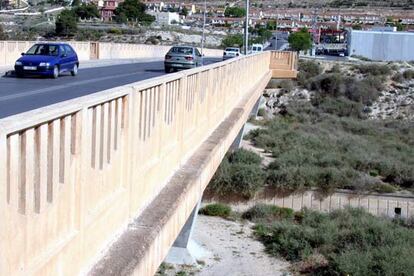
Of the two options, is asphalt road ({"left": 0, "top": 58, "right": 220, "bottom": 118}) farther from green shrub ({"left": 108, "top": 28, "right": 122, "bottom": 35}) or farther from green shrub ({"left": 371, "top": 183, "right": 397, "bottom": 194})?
green shrub ({"left": 108, "top": 28, "right": 122, "bottom": 35})

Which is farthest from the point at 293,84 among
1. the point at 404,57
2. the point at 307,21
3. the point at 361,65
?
the point at 307,21

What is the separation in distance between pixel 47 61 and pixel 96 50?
19.4 m

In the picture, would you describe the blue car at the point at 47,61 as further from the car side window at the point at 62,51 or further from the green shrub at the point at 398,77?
the green shrub at the point at 398,77

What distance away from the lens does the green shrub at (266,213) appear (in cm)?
2927

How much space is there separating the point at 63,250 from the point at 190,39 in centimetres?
10416

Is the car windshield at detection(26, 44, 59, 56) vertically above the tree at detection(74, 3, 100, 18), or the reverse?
the tree at detection(74, 3, 100, 18)

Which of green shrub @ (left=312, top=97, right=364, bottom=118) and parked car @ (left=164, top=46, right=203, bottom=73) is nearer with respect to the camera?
parked car @ (left=164, top=46, right=203, bottom=73)

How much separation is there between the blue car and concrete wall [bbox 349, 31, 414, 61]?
69.6m

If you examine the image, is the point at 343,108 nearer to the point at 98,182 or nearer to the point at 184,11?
the point at 98,182

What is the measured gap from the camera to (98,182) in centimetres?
492

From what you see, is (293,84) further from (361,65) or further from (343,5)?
(343,5)

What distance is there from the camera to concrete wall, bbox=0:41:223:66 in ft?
98.3

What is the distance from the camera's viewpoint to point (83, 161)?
4.48m

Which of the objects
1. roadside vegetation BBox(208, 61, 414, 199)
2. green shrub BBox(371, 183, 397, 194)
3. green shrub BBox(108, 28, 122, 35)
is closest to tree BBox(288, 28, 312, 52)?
roadside vegetation BBox(208, 61, 414, 199)
